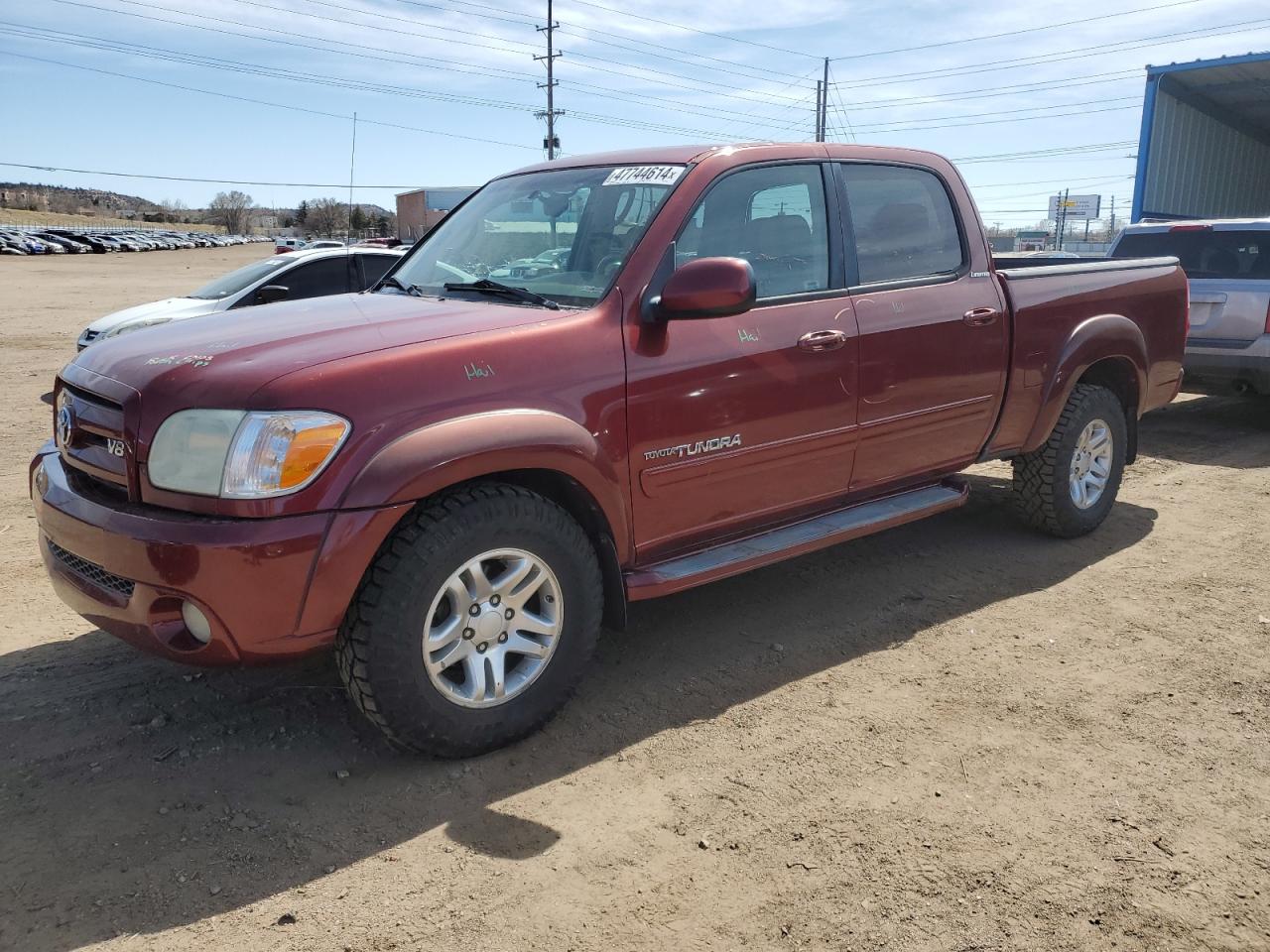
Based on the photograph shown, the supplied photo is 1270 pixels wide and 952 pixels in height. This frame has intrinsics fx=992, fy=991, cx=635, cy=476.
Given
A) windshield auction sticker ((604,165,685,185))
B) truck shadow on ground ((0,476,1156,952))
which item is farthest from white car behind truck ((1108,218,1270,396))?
windshield auction sticker ((604,165,685,185))

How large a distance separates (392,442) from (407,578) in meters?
0.39

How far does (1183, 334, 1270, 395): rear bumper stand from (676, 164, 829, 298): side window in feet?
17.8

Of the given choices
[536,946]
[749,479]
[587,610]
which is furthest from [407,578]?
[749,479]

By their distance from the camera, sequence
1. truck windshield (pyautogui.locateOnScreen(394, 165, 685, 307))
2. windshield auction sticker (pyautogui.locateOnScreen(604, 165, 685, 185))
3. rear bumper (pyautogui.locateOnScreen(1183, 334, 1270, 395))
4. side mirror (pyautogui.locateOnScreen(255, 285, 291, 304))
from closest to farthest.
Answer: truck windshield (pyautogui.locateOnScreen(394, 165, 685, 307))
windshield auction sticker (pyautogui.locateOnScreen(604, 165, 685, 185))
rear bumper (pyautogui.locateOnScreen(1183, 334, 1270, 395))
side mirror (pyautogui.locateOnScreen(255, 285, 291, 304))

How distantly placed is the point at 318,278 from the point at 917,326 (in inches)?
299

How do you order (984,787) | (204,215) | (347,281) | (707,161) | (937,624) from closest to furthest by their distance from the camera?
(984,787) < (707,161) < (937,624) < (347,281) < (204,215)

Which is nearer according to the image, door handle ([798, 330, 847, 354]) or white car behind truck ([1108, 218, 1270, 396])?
door handle ([798, 330, 847, 354])

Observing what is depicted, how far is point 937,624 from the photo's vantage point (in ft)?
14.0

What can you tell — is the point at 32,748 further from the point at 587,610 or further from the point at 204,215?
the point at 204,215

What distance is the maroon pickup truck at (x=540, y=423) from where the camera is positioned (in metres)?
2.73

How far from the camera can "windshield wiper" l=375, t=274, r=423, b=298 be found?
12.8ft

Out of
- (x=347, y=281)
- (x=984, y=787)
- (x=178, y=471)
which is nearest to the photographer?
(x=178, y=471)

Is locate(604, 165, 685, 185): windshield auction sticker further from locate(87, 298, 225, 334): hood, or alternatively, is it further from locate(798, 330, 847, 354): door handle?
locate(87, 298, 225, 334): hood

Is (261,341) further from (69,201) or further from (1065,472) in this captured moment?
(69,201)
